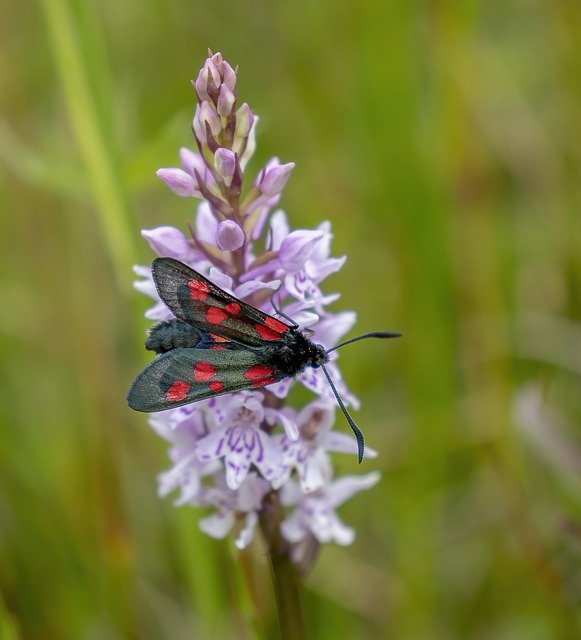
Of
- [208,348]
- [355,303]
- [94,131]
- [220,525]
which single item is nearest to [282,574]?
[220,525]

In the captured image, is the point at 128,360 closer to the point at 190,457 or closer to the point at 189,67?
the point at 189,67

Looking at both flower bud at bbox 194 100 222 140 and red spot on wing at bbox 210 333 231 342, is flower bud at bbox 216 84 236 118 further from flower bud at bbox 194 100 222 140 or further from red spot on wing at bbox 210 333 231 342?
red spot on wing at bbox 210 333 231 342

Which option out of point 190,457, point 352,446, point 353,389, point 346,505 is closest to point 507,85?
point 353,389

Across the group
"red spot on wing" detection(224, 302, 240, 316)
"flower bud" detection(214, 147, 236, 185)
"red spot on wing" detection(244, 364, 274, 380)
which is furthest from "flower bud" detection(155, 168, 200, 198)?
"red spot on wing" detection(244, 364, 274, 380)

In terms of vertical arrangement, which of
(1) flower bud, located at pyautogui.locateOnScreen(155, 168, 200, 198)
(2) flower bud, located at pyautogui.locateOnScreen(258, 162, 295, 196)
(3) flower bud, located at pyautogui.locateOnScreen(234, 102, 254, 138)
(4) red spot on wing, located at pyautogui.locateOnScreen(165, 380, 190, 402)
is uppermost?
(3) flower bud, located at pyautogui.locateOnScreen(234, 102, 254, 138)

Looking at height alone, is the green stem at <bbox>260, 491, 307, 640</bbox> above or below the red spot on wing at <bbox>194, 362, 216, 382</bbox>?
below

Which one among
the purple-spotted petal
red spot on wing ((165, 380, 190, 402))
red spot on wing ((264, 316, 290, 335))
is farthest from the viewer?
the purple-spotted petal

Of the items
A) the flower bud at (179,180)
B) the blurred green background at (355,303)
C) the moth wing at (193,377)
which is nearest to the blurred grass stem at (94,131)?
the blurred green background at (355,303)
